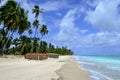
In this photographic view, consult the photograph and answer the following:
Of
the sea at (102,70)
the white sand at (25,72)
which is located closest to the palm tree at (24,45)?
the sea at (102,70)

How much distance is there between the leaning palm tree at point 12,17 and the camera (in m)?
48.0

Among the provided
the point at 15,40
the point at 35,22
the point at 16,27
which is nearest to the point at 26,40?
the point at 15,40

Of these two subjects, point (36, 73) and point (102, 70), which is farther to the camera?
point (102, 70)

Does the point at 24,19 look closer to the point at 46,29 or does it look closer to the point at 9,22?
the point at 9,22

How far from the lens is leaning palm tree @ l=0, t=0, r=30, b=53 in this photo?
48031 mm

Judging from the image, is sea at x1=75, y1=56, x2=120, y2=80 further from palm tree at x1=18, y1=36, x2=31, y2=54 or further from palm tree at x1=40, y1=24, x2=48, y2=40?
palm tree at x1=40, y1=24, x2=48, y2=40

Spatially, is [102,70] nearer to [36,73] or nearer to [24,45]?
[36,73]

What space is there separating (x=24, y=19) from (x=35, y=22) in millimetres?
26378

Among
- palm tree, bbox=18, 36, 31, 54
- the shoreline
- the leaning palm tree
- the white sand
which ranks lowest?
the shoreline

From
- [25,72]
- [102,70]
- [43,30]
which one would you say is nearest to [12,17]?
[102,70]

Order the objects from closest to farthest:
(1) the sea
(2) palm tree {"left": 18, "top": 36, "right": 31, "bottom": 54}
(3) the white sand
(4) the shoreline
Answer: (3) the white sand < (4) the shoreline < (1) the sea < (2) palm tree {"left": 18, "top": 36, "right": 31, "bottom": 54}

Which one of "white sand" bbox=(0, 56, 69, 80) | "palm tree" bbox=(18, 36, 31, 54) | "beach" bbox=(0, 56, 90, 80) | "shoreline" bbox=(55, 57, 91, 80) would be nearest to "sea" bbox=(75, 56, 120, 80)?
"shoreline" bbox=(55, 57, 91, 80)

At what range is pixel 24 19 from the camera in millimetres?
52031

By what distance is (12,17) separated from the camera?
47.9 metres
